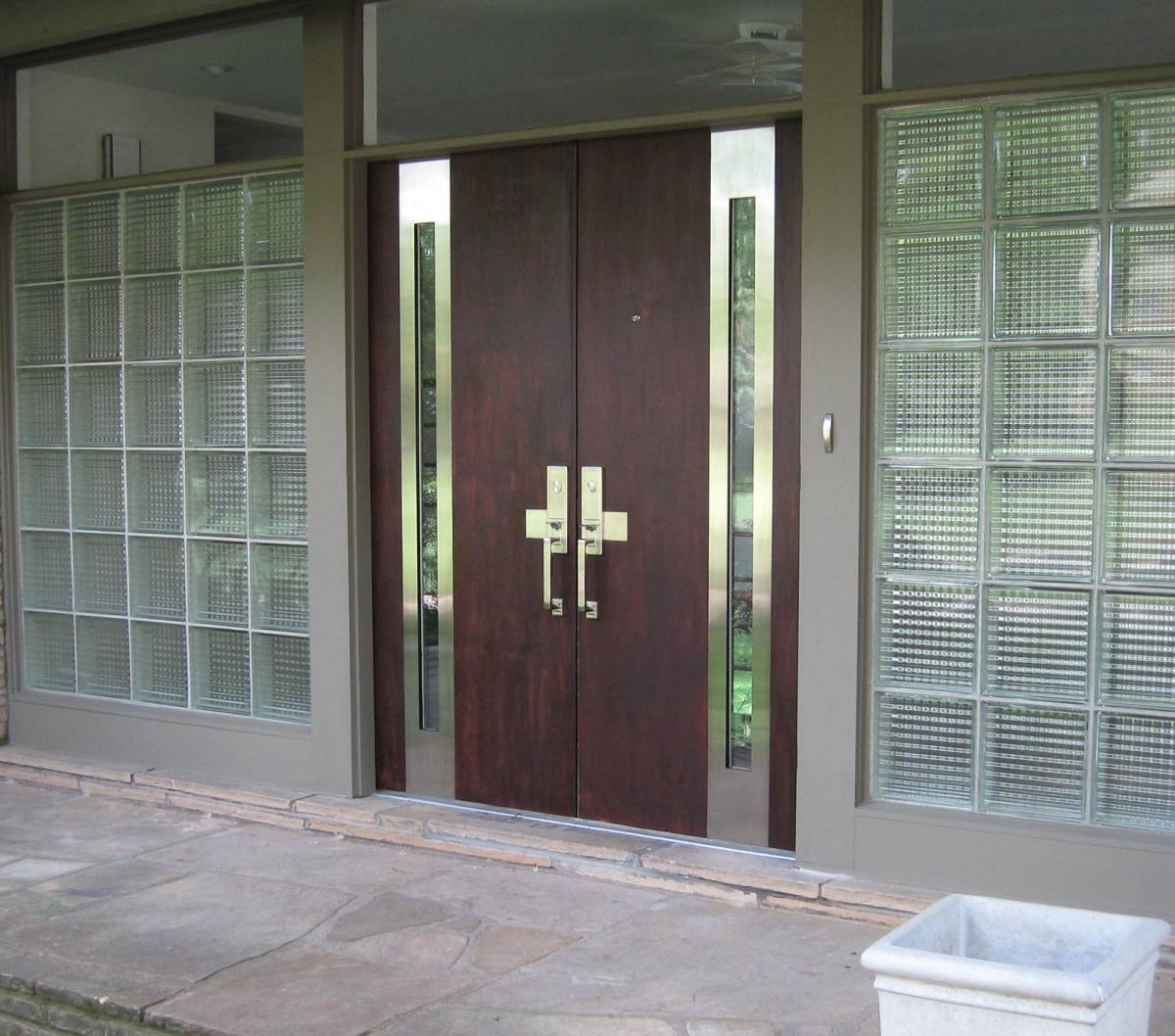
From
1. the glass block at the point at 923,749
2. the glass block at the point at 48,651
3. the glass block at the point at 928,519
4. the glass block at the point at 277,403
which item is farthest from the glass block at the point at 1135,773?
the glass block at the point at 48,651

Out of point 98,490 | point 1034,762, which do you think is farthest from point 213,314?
point 1034,762

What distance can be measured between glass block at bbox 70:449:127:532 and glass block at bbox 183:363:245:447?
0.37 m

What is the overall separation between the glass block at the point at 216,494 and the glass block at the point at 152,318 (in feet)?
1.33

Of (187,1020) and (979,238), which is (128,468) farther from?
(979,238)

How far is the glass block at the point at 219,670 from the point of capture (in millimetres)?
4762

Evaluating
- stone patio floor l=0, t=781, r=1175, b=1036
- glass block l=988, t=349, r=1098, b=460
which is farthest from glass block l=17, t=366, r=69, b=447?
glass block l=988, t=349, r=1098, b=460

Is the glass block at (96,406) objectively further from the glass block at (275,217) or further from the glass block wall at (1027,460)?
the glass block wall at (1027,460)

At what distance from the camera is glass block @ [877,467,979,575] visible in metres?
3.58

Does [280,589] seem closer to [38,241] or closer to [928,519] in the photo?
[38,241]

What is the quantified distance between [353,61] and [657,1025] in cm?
303

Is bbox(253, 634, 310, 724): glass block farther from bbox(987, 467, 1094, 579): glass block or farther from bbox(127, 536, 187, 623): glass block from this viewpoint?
bbox(987, 467, 1094, 579): glass block

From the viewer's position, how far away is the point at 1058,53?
249 inches

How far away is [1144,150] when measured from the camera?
3.34m

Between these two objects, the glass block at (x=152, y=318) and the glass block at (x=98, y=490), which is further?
the glass block at (x=98, y=490)
